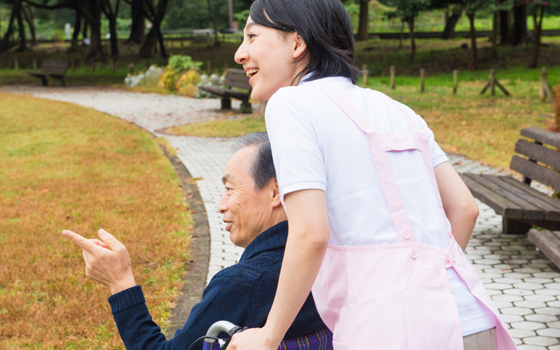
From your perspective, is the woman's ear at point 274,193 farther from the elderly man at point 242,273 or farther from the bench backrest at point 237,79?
the bench backrest at point 237,79

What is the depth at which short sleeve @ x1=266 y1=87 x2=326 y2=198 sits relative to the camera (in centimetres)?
148

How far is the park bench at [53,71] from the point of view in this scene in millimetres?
30234

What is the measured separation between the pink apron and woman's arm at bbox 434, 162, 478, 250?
0.29 metres

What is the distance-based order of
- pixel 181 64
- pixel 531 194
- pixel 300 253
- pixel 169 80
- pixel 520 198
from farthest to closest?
pixel 181 64
pixel 169 80
pixel 531 194
pixel 520 198
pixel 300 253

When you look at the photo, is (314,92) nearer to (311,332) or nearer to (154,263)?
(311,332)

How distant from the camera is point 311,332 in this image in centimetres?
207

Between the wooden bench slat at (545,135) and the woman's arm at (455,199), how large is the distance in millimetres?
4695

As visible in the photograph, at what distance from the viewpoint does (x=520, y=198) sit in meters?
6.00

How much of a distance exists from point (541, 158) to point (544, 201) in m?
0.79

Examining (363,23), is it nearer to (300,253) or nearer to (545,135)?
(545,135)

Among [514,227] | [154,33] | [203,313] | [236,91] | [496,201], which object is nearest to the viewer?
[203,313]

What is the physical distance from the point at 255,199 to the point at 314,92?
0.53 metres

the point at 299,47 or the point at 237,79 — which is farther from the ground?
the point at 299,47


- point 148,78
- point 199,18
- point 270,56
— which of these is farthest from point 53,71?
point 199,18
